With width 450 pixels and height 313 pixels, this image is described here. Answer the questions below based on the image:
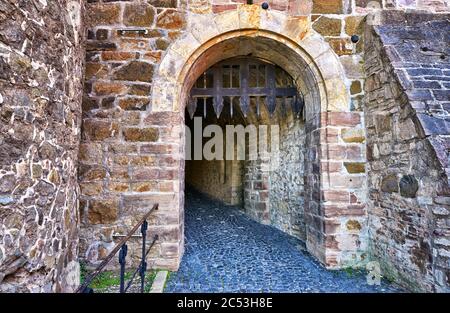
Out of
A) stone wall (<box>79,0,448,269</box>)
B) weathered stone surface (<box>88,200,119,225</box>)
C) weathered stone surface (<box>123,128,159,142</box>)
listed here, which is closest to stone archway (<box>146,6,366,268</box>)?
stone wall (<box>79,0,448,269</box>)

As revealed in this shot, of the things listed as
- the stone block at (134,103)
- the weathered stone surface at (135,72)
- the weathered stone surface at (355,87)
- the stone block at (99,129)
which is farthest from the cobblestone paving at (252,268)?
the weathered stone surface at (135,72)

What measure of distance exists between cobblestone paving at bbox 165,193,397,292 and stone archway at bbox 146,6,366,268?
0.29 metres

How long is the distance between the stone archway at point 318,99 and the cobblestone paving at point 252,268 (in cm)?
29

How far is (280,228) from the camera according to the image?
507 centimetres

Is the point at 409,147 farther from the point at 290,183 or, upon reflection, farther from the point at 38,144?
the point at 38,144

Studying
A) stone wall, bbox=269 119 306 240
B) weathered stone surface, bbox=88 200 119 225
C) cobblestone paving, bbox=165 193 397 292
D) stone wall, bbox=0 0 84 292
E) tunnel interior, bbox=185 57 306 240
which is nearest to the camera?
stone wall, bbox=0 0 84 292

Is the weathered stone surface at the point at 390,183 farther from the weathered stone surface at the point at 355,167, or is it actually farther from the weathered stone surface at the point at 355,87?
the weathered stone surface at the point at 355,87

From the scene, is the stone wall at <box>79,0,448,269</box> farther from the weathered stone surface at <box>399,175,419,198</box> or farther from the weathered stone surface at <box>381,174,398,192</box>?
the weathered stone surface at <box>399,175,419,198</box>

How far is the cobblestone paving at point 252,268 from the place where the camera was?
2.69 meters

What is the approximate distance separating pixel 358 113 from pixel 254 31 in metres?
1.52

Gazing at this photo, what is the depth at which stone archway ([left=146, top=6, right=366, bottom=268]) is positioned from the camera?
3141 mm

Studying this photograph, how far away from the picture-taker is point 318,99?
11.0 ft

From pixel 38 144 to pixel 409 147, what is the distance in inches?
121

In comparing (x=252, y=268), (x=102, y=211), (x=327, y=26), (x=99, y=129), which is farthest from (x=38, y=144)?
(x=327, y=26)
